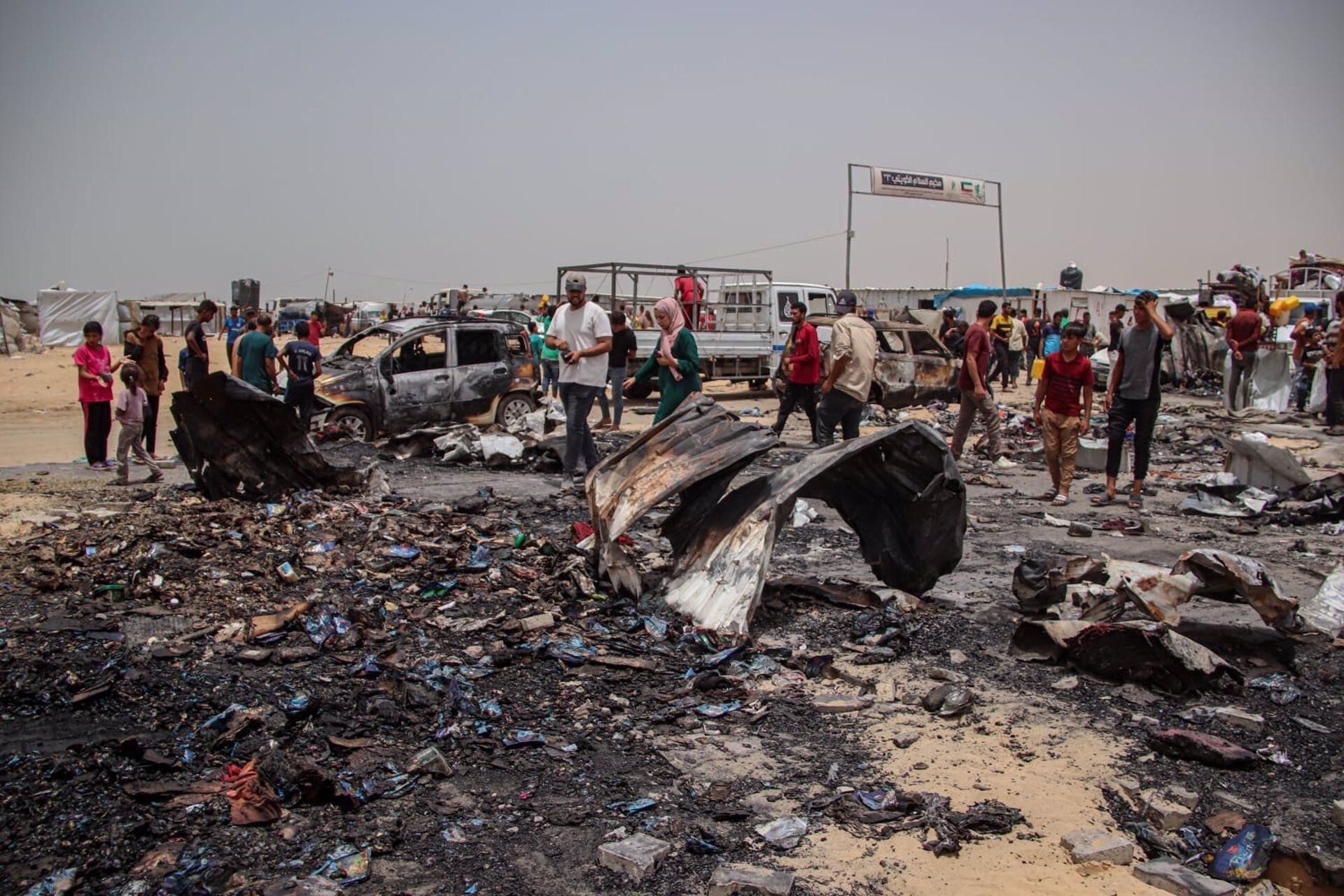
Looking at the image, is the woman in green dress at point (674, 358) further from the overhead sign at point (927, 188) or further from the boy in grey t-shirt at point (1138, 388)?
the overhead sign at point (927, 188)

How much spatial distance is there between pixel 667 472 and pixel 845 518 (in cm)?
116

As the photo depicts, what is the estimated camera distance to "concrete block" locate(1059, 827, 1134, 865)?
9.76ft

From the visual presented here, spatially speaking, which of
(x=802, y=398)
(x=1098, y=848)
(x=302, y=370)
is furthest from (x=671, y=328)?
(x=1098, y=848)

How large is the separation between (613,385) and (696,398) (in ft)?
22.4

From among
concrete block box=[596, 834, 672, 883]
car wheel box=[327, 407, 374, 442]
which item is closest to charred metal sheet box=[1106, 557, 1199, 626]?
concrete block box=[596, 834, 672, 883]

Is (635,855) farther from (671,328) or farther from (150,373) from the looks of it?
(150,373)

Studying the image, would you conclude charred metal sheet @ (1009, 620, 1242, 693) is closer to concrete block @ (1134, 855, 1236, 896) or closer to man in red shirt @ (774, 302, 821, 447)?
concrete block @ (1134, 855, 1236, 896)

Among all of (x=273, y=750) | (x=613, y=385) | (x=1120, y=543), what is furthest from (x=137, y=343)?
(x=1120, y=543)

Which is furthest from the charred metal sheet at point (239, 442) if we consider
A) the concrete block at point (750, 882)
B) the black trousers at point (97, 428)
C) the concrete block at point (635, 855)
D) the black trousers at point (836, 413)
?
the concrete block at point (750, 882)

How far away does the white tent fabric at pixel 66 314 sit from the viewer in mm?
32312

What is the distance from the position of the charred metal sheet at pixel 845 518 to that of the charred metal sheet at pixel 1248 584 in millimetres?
1212

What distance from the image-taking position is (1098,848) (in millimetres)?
2998

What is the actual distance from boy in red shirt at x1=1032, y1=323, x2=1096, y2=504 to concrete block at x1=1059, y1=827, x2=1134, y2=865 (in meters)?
5.87

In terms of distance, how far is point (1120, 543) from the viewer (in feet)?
24.2
